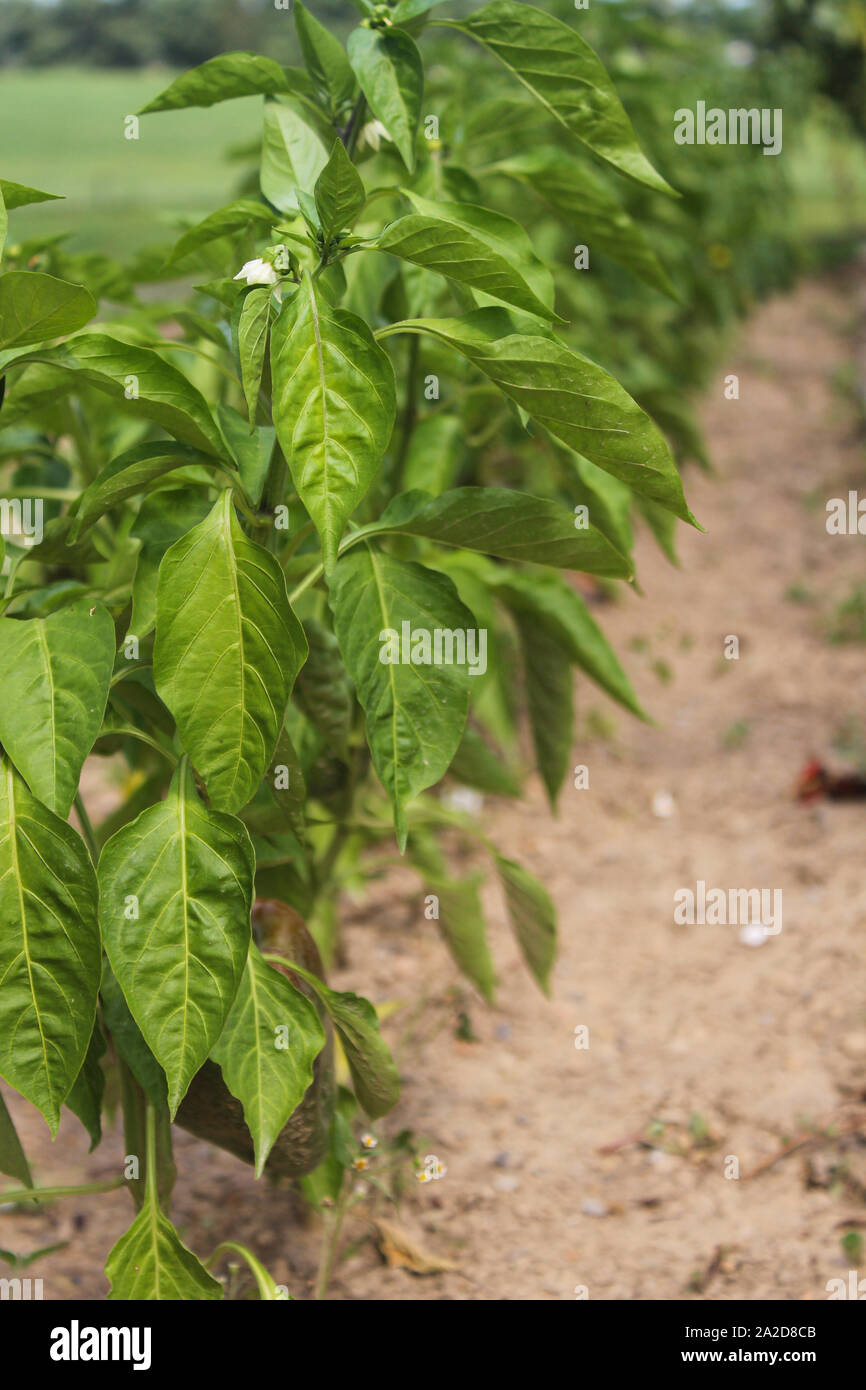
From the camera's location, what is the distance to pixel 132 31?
8188 mm

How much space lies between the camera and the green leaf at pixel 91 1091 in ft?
3.60

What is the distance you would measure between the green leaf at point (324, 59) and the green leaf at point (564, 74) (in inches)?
4.1

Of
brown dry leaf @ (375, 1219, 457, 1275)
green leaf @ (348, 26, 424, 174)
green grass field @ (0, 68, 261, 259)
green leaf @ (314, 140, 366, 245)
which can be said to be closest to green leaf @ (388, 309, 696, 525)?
green leaf @ (314, 140, 366, 245)

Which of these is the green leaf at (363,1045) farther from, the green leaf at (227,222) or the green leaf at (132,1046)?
the green leaf at (227,222)

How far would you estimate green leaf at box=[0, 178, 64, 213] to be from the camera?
107 cm

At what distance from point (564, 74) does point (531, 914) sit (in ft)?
3.16

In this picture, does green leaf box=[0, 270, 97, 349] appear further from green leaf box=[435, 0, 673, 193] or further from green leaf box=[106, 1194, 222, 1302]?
green leaf box=[106, 1194, 222, 1302]

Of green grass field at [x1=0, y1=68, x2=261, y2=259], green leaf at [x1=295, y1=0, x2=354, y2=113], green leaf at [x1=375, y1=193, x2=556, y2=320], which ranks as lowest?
green leaf at [x1=375, y1=193, x2=556, y2=320]

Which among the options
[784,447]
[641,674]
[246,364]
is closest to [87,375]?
[246,364]

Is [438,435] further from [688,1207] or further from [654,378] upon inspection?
[654,378]

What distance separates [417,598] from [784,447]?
15.5 ft

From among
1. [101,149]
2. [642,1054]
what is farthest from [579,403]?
[101,149]

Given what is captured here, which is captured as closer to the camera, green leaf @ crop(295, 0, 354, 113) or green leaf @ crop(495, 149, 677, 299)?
green leaf @ crop(295, 0, 354, 113)
